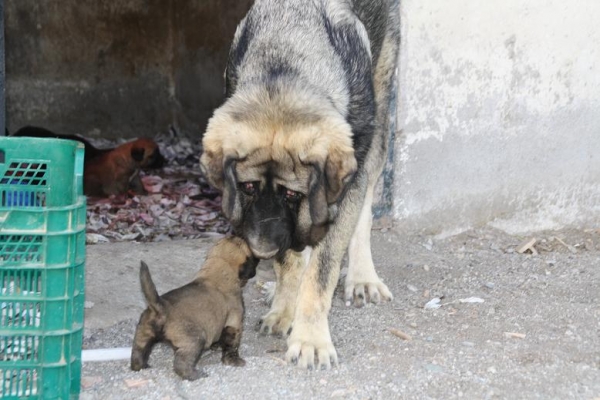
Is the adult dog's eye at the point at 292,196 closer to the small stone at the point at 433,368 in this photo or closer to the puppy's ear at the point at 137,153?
the small stone at the point at 433,368

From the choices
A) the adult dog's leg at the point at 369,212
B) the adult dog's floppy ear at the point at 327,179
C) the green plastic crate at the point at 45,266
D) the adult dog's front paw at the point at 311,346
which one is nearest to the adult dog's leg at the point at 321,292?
the adult dog's front paw at the point at 311,346

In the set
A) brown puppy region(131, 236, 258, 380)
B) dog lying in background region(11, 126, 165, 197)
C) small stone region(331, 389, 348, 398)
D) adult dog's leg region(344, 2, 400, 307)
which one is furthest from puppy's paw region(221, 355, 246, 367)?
dog lying in background region(11, 126, 165, 197)

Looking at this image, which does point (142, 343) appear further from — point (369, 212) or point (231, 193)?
point (369, 212)

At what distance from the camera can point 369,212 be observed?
5.46m

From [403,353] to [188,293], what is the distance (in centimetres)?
107

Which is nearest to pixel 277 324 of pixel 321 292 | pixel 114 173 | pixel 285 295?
pixel 285 295

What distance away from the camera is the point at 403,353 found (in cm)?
427

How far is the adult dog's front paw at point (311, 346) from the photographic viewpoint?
4.13 meters

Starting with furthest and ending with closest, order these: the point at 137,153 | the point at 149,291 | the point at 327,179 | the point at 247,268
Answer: the point at 137,153
the point at 247,268
the point at 327,179
the point at 149,291

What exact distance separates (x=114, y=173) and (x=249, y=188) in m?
4.61

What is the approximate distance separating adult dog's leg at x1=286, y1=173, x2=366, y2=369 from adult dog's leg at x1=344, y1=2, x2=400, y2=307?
2.12ft

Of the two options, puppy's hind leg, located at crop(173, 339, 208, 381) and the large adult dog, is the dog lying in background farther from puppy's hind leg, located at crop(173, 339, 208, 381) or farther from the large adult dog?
puppy's hind leg, located at crop(173, 339, 208, 381)

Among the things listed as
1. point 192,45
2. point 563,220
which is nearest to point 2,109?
point 563,220

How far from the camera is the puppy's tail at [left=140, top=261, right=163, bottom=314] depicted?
3627mm
